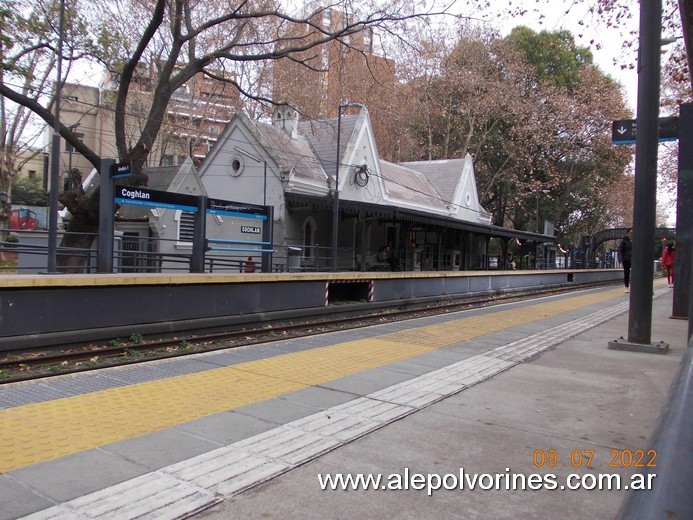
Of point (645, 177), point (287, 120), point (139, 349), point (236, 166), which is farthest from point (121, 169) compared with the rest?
point (287, 120)

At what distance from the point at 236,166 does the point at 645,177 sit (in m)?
18.5

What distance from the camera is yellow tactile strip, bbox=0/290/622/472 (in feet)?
13.4

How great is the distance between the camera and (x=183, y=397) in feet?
17.7

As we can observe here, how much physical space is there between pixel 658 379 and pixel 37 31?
53.7 ft

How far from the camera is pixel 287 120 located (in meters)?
26.0

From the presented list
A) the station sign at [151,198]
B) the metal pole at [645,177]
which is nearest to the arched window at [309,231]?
the station sign at [151,198]

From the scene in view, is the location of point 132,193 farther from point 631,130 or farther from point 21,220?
point 21,220

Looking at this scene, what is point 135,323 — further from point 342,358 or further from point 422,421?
point 422,421

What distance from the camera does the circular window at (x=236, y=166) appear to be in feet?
77.6

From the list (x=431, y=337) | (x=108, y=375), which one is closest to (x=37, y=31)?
(x=108, y=375)

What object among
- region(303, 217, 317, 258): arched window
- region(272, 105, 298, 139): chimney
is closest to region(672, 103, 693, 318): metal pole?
region(303, 217, 317, 258): arched window

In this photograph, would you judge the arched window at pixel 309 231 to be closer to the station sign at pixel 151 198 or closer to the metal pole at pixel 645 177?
the station sign at pixel 151 198

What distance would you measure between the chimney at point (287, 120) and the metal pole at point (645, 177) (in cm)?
1928

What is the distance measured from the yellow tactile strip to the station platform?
2cm
